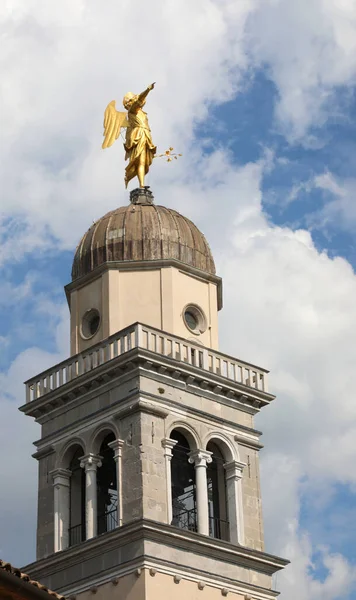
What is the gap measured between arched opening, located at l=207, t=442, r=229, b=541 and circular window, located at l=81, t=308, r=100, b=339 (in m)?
5.00

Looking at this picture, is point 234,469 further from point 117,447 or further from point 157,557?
point 157,557

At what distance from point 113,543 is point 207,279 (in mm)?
9495

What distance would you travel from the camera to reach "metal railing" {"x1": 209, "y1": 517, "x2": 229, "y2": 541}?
1714 inches

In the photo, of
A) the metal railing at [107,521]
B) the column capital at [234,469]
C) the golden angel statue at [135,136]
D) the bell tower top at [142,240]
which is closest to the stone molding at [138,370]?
the column capital at [234,469]

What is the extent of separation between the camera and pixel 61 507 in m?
43.8

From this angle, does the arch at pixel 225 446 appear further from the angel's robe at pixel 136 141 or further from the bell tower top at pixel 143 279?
the angel's robe at pixel 136 141

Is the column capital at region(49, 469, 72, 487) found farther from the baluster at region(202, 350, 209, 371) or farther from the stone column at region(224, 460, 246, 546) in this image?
the baluster at region(202, 350, 209, 371)

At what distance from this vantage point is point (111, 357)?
143ft

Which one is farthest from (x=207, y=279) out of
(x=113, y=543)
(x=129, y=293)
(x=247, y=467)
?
(x=113, y=543)

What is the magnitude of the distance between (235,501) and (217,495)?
Answer: 85cm

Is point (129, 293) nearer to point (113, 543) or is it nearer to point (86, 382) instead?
point (86, 382)

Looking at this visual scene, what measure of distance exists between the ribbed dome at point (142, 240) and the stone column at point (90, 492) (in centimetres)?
629

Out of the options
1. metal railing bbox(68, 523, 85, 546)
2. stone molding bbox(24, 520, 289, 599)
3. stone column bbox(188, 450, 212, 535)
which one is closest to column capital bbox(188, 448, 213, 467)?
stone column bbox(188, 450, 212, 535)

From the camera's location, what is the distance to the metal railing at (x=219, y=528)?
4353 centimetres
